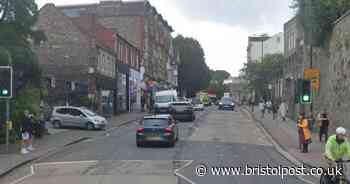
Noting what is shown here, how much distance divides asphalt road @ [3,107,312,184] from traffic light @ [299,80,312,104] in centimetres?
247

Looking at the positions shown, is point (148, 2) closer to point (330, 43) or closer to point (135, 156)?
point (330, 43)

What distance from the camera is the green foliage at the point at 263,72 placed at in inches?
3369

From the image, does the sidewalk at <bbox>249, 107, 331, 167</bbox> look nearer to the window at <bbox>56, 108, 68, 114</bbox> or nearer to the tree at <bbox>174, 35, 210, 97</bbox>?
the window at <bbox>56, 108, 68, 114</bbox>

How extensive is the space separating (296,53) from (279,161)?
27.6 m

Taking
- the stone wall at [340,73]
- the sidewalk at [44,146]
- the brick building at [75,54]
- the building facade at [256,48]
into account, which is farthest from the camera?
the building facade at [256,48]

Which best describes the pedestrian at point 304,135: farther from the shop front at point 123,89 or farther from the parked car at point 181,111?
the shop front at point 123,89

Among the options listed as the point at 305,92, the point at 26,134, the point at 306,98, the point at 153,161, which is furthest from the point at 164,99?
the point at 153,161

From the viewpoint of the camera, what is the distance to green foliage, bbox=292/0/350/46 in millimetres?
32531

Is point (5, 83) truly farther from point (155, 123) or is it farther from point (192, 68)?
point (192, 68)

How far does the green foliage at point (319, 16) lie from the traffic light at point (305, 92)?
9810mm

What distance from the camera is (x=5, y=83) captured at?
21.8 meters

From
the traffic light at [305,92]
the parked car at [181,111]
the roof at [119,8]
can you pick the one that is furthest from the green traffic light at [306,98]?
the roof at [119,8]

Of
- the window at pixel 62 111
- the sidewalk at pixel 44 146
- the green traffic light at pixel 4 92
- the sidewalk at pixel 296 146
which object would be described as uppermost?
the green traffic light at pixel 4 92

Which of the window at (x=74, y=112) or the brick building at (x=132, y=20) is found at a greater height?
the brick building at (x=132, y=20)
